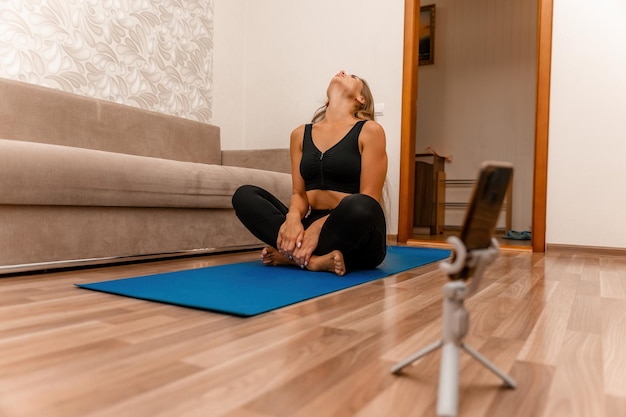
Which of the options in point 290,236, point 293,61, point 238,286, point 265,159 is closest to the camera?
point 238,286

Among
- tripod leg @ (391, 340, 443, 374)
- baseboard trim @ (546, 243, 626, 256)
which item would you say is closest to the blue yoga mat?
tripod leg @ (391, 340, 443, 374)

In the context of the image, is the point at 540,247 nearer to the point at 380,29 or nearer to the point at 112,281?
the point at 380,29

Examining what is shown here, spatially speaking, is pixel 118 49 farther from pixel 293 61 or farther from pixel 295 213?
pixel 295 213

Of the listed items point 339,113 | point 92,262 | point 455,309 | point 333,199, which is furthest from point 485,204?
point 92,262

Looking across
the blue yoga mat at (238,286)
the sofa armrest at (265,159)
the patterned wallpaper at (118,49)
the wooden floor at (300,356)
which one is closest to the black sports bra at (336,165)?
the blue yoga mat at (238,286)

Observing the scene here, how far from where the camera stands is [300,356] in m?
0.91

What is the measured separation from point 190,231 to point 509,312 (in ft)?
5.41

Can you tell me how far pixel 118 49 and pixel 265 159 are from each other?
3.97ft

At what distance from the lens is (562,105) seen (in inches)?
130

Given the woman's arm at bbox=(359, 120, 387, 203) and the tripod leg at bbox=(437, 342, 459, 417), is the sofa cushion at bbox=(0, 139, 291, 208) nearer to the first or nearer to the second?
the woman's arm at bbox=(359, 120, 387, 203)

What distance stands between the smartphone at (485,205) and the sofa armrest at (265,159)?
9.07 ft

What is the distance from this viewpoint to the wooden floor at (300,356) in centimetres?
70

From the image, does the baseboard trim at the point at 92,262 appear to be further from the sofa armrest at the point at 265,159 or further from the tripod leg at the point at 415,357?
the tripod leg at the point at 415,357

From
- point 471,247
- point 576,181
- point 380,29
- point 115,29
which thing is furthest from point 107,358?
point 380,29
